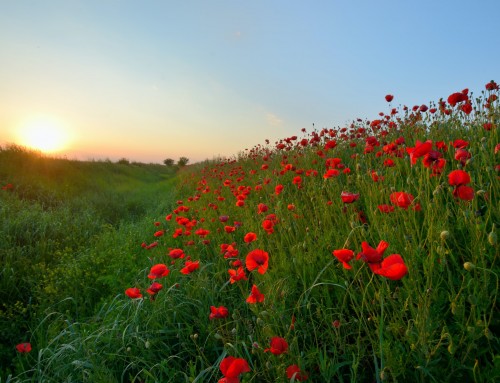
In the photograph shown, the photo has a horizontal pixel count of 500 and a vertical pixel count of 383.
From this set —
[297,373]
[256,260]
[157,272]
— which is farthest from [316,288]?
[157,272]

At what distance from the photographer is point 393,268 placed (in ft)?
3.46

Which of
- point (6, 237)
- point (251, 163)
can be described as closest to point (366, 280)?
point (6, 237)

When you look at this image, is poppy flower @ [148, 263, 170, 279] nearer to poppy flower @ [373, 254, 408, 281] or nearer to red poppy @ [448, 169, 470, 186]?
poppy flower @ [373, 254, 408, 281]

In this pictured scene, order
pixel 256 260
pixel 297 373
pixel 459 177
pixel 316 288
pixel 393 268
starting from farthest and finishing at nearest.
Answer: pixel 316 288 < pixel 256 260 < pixel 459 177 < pixel 297 373 < pixel 393 268

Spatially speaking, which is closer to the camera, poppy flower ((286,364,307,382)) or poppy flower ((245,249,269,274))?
poppy flower ((286,364,307,382))

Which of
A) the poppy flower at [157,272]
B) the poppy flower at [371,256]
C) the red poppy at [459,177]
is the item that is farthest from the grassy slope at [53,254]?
the red poppy at [459,177]

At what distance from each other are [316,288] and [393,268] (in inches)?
40.2

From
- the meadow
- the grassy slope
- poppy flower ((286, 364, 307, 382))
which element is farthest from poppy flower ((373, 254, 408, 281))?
the grassy slope

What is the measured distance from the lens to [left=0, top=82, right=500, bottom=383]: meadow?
4.62 feet

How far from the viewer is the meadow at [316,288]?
141 centimetres

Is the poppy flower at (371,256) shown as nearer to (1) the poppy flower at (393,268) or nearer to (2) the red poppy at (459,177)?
(1) the poppy flower at (393,268)

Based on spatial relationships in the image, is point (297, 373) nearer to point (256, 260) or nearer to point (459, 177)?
point (256, 260)

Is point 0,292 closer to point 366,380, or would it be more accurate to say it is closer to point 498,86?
point 366,380

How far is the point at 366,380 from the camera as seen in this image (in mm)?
1597
